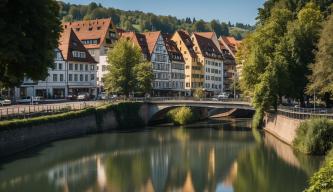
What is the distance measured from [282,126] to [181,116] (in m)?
25.4

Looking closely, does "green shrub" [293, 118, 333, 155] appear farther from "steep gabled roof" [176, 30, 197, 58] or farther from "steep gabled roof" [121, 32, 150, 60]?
"steep gabled roof" [176, 30, 197, 58]

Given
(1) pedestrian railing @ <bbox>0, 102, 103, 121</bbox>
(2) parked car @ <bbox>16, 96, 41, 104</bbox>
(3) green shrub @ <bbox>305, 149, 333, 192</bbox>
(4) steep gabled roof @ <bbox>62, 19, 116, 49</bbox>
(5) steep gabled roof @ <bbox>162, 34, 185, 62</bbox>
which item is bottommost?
(3) green shrub @ <bbox>305, 149, 333, 192</bbox>

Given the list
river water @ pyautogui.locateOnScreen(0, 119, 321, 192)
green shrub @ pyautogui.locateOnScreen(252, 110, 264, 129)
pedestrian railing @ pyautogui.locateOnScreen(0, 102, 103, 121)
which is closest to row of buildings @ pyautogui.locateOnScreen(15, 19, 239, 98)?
pedestrian railing @ pyautogui.locateOnScreen(0, 102, 103, 121)

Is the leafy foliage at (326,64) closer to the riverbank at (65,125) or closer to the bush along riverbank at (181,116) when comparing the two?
the riverbank at (65,125)

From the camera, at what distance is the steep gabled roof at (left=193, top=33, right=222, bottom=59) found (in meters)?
131

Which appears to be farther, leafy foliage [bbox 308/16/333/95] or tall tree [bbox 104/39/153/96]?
tall tree [bbox 104/39/153/96]

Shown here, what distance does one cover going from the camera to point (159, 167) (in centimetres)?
4700

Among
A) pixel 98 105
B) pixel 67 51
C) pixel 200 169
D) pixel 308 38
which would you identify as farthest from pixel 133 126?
pixel 200 169

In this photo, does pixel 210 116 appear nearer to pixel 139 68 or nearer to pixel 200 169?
pixel 139 68

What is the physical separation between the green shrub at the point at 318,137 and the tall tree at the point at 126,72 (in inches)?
1587

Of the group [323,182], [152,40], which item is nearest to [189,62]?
[152,40]

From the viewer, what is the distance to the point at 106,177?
137 ft

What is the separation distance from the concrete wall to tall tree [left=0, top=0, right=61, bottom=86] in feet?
97.8

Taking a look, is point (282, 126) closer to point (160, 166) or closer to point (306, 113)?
point (306, 113)
